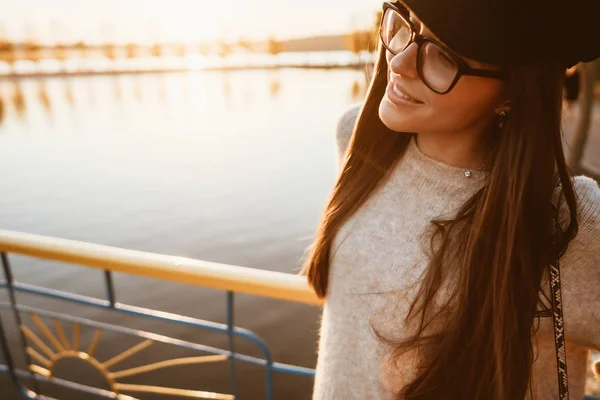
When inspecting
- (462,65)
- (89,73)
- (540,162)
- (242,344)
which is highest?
(89,73)

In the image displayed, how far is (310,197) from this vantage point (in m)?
13.0

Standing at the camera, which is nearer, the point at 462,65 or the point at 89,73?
the point at 462,65

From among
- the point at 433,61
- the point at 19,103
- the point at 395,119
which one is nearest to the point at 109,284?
the point at 395,119

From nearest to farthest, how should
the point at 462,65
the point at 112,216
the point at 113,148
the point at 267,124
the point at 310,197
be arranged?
the point at 462,65 → the point at 112,216 → the point at 310,197 → the point at 113,148 → the point at 267,124

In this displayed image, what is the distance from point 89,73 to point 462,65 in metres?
97.3

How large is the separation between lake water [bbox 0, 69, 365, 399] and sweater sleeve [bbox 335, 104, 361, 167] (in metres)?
0.52

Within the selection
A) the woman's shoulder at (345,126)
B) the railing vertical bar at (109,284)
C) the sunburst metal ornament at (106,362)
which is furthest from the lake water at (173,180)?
the woman's shoulder at (345,126)

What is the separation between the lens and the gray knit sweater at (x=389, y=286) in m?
0.82

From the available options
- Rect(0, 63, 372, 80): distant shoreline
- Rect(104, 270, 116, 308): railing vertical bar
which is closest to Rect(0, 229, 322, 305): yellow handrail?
Rect(104, 270, 116, 308): railing vertical bar

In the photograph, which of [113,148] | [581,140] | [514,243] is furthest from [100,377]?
[113,148]

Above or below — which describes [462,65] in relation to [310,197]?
above

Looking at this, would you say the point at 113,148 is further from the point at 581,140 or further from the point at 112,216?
the point at 581,140

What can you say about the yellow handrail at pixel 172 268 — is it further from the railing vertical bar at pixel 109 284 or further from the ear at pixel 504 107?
the ear at pixel 504 107

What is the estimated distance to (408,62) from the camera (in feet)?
2.44
